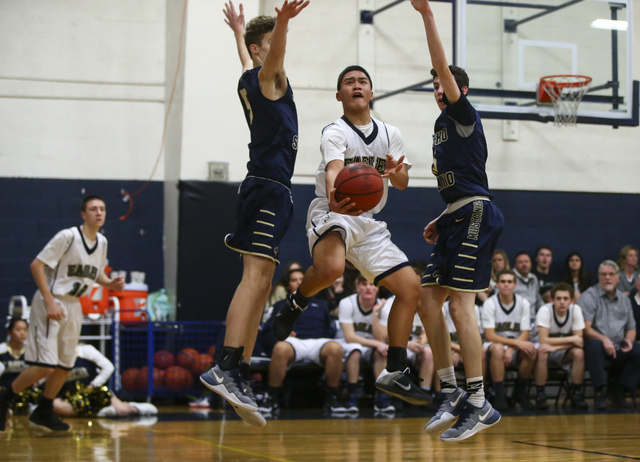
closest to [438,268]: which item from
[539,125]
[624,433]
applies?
[624,433]

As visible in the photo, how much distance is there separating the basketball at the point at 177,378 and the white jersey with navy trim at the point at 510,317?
3.30 m

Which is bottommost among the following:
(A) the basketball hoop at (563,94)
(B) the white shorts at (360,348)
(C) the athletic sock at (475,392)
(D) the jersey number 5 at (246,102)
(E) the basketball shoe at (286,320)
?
(B) the white shorts at (360,348)

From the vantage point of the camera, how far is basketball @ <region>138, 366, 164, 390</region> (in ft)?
29.4

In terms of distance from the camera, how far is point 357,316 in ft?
29.3

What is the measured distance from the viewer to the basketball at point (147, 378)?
8961mm

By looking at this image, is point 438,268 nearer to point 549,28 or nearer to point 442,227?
point 442,227

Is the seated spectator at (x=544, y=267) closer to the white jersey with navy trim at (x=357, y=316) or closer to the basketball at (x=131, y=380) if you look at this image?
the white jersey with navy trim at (x=357, y=316)

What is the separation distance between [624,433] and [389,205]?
5454mm

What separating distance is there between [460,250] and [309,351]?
408 centimetres

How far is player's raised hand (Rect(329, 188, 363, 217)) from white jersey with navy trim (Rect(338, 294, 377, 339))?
15.0 ft

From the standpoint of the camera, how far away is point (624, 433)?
6160 millimetres

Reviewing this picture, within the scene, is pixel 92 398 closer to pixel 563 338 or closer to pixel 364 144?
pixel 364 144

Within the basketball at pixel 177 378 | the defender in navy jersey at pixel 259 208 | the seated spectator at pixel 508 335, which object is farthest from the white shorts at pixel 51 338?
the seated spectator at pixel 508 335

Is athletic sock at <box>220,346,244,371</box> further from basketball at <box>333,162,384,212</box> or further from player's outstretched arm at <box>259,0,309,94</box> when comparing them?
player's outstretched arm at <box>259,0,309,94</box>
